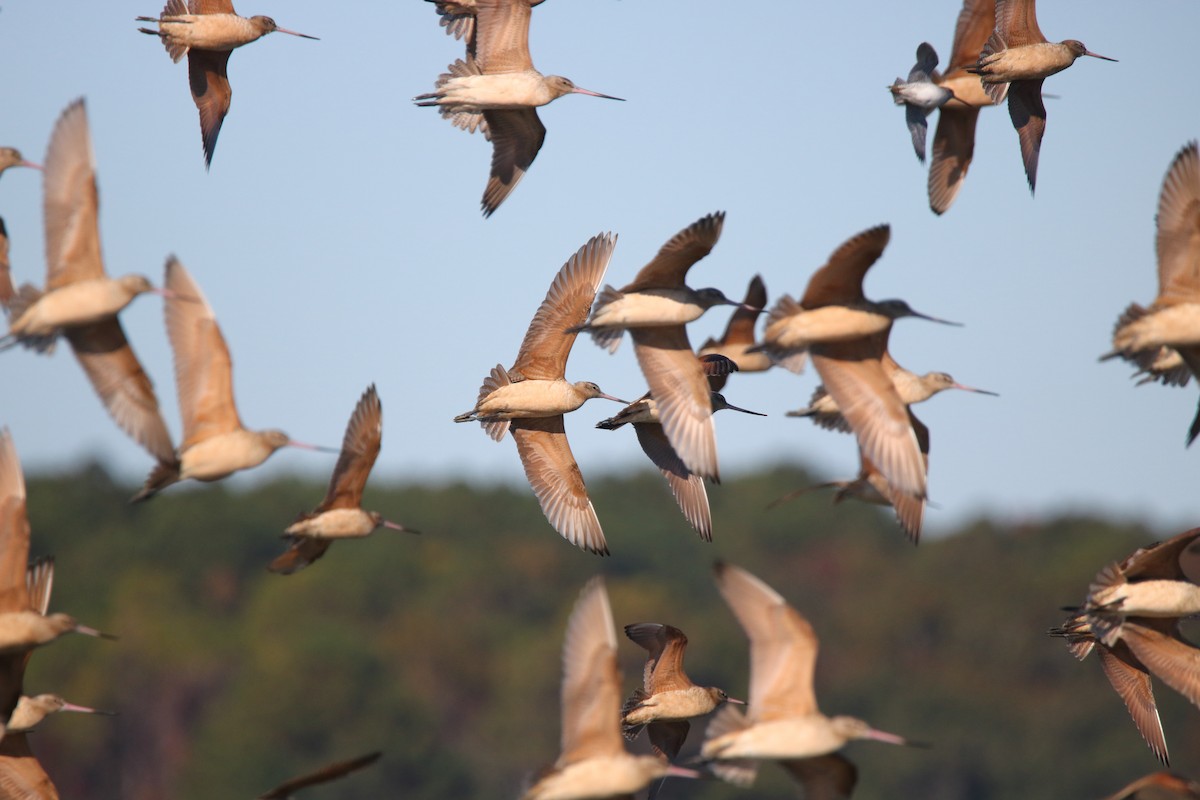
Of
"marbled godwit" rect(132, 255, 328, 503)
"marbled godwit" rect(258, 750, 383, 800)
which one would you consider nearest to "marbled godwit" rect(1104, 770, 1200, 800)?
"marbled godwit" rect(258, 750, 383, 800)

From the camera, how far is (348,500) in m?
14.2

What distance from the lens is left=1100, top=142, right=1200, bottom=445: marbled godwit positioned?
41.5ft

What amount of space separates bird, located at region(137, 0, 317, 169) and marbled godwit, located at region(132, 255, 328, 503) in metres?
2.88

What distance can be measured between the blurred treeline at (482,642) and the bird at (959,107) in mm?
42845

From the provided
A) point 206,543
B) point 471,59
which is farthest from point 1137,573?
point 206,543

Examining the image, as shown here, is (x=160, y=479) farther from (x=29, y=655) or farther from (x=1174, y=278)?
(x=1174, y=278)

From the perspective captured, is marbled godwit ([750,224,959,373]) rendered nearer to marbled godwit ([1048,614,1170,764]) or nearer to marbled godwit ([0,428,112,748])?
marbled godwit ([1048,614,1170,764])

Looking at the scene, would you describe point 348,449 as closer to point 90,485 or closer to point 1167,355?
point 1167,355

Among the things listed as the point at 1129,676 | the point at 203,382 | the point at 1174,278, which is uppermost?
the point at 1174,278

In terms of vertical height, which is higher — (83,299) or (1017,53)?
(1017,53)

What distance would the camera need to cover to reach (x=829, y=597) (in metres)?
89.5

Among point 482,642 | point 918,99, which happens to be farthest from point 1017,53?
point 482,642

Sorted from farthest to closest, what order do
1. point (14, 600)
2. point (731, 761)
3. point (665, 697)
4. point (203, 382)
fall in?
point (665, 697) < point (203, 382) < point (14, 600) < point (731, 761)

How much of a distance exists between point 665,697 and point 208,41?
22.3 ft
